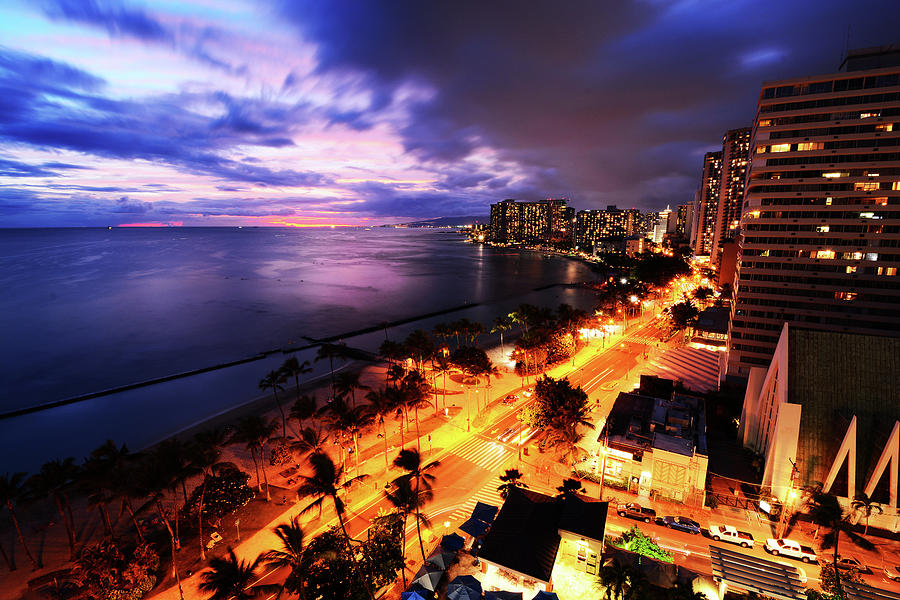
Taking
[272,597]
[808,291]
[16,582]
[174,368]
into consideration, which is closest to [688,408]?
[808,291]

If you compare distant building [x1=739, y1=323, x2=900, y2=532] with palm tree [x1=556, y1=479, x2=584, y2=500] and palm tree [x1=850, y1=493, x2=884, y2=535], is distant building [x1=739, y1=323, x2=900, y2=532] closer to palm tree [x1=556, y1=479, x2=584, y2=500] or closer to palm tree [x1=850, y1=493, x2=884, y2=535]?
palm tree [x1=850, y1=493, x2=884, y2=535]

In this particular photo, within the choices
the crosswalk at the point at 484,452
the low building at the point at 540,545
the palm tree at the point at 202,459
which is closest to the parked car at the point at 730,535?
the low building at the point at 540,545

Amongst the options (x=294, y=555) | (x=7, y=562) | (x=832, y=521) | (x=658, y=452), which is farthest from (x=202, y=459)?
(x=832, y=521)

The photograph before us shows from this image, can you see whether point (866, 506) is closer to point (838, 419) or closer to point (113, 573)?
point (838, 419)

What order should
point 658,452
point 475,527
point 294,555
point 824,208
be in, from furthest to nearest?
1. point 824,208
2. point 658,452
3. point 475,527
4. point 294,555

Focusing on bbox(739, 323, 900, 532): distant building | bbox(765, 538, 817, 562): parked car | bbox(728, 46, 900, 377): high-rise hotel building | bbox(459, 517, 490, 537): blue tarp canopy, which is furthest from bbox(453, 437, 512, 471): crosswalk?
bbox(728, 46, 900, 377): high-rise hotel building

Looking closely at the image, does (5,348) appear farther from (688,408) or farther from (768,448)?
(768,448)
